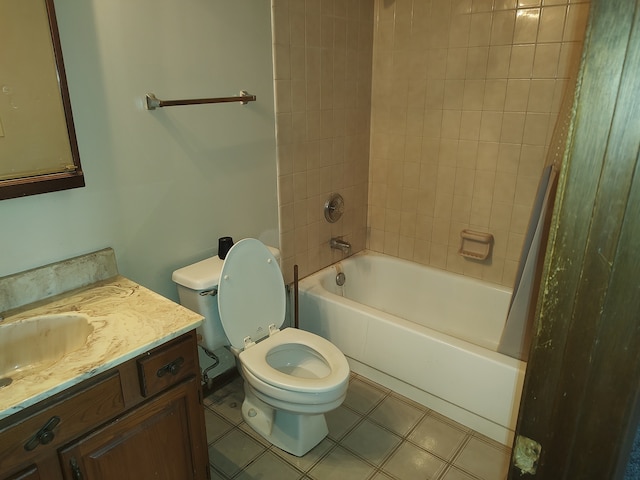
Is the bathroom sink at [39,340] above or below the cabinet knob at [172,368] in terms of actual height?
above

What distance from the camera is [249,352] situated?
6.44 feet

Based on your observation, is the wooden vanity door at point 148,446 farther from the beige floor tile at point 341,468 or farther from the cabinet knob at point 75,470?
the beige floor tile at point 341,468

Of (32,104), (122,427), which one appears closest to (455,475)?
(122,427)

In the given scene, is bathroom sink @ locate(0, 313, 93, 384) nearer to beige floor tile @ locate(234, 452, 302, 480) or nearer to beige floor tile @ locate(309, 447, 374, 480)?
beige floor tile @ locate(234, 452, 302, 480)

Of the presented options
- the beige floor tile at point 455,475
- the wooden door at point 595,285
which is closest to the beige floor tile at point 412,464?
the beige floor tile at point 455,475

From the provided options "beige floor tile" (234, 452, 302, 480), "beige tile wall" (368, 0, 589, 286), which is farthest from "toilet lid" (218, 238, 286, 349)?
"beige tile wall" (368, 0, 589, 286)

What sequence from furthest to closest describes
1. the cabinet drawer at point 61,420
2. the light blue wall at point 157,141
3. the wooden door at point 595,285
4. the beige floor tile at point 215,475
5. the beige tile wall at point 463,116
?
the beige tile wall at point 463,116
the beige floor tile at point 215,475
the light blue wall at point 157,141
the cabinet drawer at point 61,420
the wooden door at point 595,285

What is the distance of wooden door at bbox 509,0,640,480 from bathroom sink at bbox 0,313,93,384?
1.30 metres

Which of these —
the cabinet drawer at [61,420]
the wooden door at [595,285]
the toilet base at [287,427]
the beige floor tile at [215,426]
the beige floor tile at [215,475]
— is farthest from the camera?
the beige floor tile at [215,426]

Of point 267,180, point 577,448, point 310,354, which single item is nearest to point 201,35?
point 267,180

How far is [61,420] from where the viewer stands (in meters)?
1.16

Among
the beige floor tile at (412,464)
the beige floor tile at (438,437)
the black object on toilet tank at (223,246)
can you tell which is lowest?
the beige floor tile at (412,464)

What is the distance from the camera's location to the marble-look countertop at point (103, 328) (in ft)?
3.62

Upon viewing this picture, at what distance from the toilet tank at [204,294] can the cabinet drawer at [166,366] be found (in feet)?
1.45
